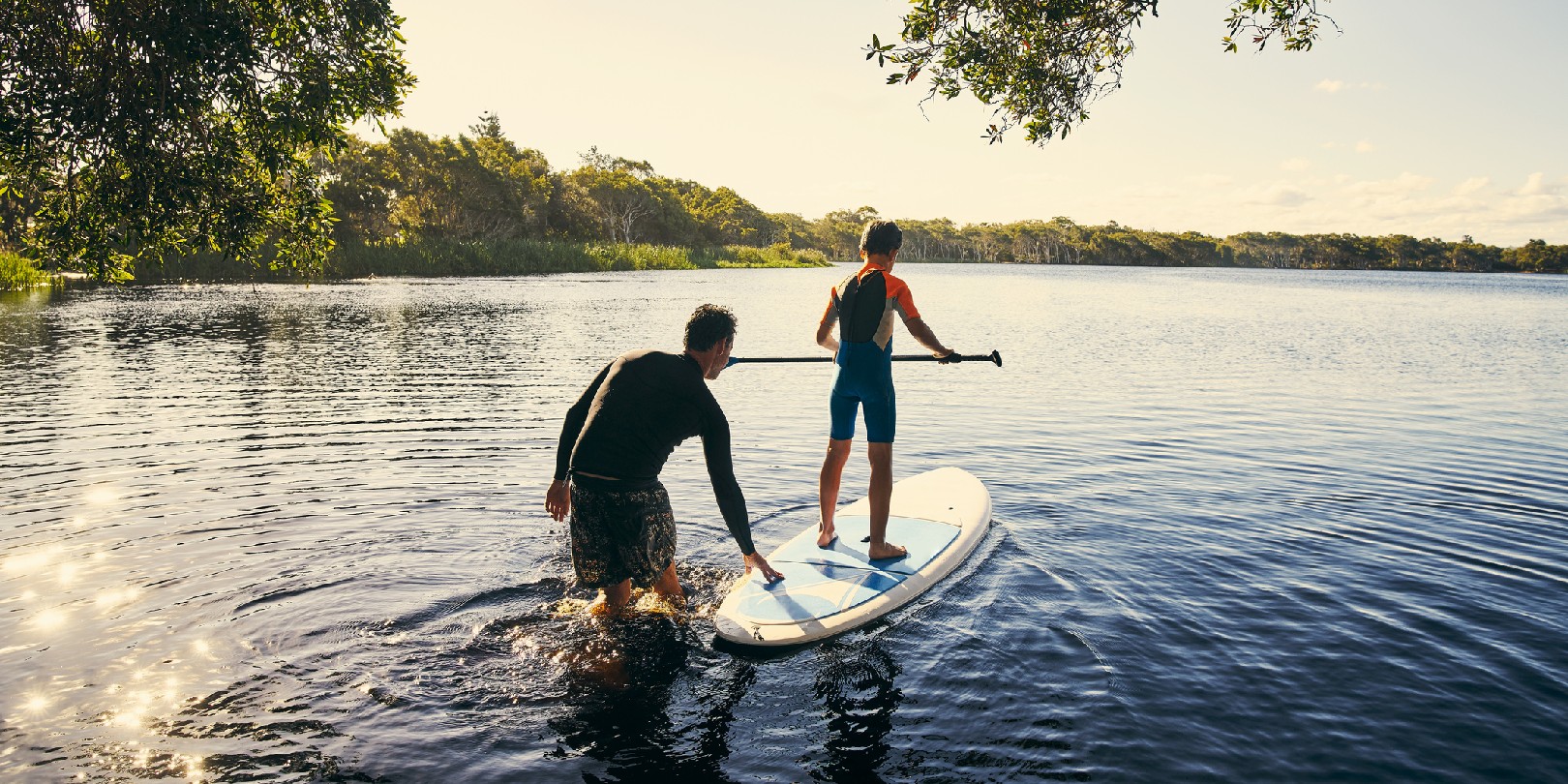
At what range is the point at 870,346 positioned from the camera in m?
6.40

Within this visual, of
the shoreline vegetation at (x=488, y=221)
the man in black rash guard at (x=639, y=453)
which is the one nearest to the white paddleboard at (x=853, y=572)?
the man in black rash guard at (x=639, y=453)

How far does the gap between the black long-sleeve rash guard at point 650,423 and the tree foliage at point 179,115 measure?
18.0 ft

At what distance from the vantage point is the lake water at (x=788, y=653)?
4.31 metres

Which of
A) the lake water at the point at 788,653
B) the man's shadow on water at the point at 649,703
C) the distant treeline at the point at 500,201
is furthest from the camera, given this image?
the distant treeline at the point at 500,201

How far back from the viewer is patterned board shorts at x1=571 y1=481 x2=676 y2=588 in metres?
5.09

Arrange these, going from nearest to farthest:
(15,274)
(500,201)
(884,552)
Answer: (884,552)
(15,274)
(500,201)

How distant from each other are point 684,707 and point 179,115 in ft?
23.7

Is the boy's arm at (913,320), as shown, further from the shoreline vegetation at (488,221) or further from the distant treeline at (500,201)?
the distant treeline at (500,201)

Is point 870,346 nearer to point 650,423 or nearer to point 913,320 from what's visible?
point 913,320

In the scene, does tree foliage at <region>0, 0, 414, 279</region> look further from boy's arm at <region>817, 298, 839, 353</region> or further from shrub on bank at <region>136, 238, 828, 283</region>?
shrub on bank at <region>136, 238, 828, 283</region>

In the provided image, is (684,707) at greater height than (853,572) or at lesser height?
lesser

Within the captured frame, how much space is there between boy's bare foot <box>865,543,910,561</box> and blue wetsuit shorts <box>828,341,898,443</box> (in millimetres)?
892

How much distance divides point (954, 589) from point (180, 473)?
9059mm

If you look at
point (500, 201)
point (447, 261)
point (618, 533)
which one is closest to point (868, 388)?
point (618, 533)
